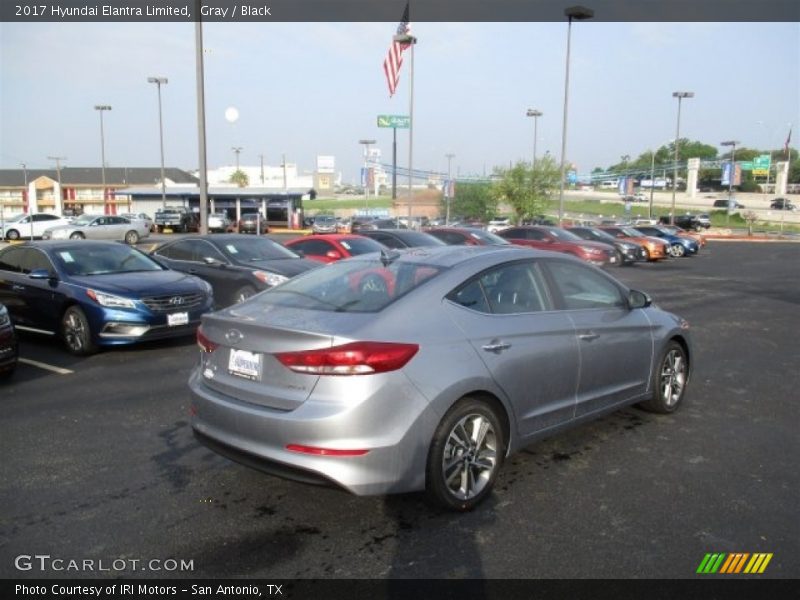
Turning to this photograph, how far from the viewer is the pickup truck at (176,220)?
46.4 m

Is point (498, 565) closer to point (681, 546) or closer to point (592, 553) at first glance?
point (592, 553)

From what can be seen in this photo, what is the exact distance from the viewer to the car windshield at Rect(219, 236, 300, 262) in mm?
11047

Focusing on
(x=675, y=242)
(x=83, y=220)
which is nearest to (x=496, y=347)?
(x=675, y=242)

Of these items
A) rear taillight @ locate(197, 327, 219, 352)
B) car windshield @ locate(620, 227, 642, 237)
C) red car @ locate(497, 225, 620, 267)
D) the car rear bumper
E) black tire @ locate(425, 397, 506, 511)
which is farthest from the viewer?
car windshield @ locate(620, 227, 642, 237)

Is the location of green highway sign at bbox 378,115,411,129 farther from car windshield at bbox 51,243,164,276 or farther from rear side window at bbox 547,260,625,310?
rear side window at bbox 547,260,625,310

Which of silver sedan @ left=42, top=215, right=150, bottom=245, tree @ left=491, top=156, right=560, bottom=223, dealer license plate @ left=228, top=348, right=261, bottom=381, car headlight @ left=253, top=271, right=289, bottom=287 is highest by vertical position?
tree @ left=491, top=156, right=560, bottom=223

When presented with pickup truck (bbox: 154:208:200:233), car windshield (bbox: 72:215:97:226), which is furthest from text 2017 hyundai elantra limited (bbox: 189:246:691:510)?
pickup truck (bbox: 154:208:200:233)

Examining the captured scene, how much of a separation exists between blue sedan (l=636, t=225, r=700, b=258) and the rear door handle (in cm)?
2852

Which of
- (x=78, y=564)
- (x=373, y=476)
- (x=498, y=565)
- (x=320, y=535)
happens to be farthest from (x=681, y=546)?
(x=78, y=564)

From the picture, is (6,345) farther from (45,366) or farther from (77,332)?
(77,332)

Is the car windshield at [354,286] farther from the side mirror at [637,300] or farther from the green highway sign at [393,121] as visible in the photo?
the green highway sign at [393,121]

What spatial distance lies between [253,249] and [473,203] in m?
57.4

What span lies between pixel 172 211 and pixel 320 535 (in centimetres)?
4817

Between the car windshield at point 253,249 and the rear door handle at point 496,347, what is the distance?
7691 mm
